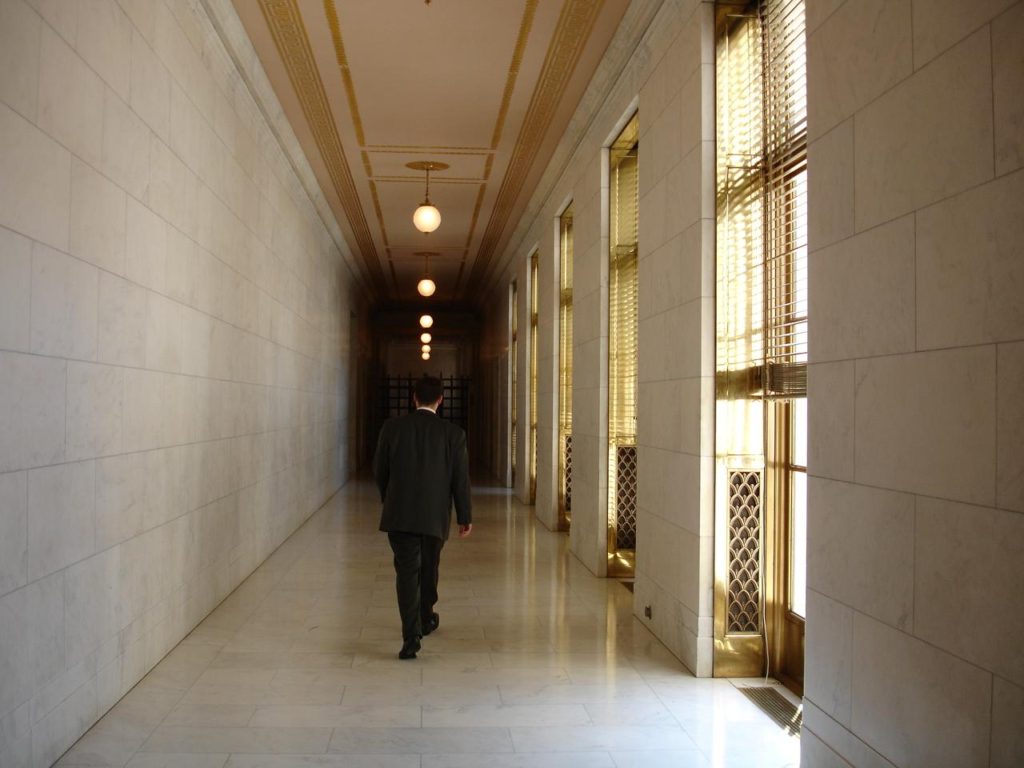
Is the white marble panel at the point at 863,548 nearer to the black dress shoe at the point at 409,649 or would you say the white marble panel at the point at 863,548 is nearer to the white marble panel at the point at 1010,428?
the white marble panel at the point at 1010,428

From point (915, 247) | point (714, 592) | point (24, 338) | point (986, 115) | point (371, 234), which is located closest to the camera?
point (986, 115)

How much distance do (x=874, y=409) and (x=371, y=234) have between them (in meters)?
12.2

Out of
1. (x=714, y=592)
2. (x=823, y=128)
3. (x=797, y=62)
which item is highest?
(x=797, y=62)

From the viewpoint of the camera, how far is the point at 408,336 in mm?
26344

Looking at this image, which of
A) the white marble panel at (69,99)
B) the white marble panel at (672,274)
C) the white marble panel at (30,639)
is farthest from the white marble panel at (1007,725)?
the white marble panel at (69,99)

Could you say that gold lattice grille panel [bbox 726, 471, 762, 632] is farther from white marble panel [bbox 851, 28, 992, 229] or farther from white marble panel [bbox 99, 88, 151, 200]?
white marble panel [bbox 99, 88, 151, 200]

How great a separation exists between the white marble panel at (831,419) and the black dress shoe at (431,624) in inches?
118

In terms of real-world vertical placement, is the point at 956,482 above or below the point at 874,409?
below

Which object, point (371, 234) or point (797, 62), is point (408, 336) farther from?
point (797, 62)

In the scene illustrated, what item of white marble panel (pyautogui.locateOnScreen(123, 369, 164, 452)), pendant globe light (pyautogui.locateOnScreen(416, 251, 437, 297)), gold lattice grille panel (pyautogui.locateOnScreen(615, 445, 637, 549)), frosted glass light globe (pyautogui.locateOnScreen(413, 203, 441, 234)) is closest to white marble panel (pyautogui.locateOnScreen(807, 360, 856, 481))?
white marble panel (pyautogui.locateOnScreen(123, 369, 164, 452))

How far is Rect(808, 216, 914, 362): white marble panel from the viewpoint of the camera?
2.81 meters

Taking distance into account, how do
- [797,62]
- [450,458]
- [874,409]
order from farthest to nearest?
[450,458]
[797,62]
[874,409]

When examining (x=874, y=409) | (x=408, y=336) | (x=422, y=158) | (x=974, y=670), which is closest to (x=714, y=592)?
(x=874, y=409)

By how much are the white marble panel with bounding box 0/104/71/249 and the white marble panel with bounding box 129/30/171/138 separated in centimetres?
105
